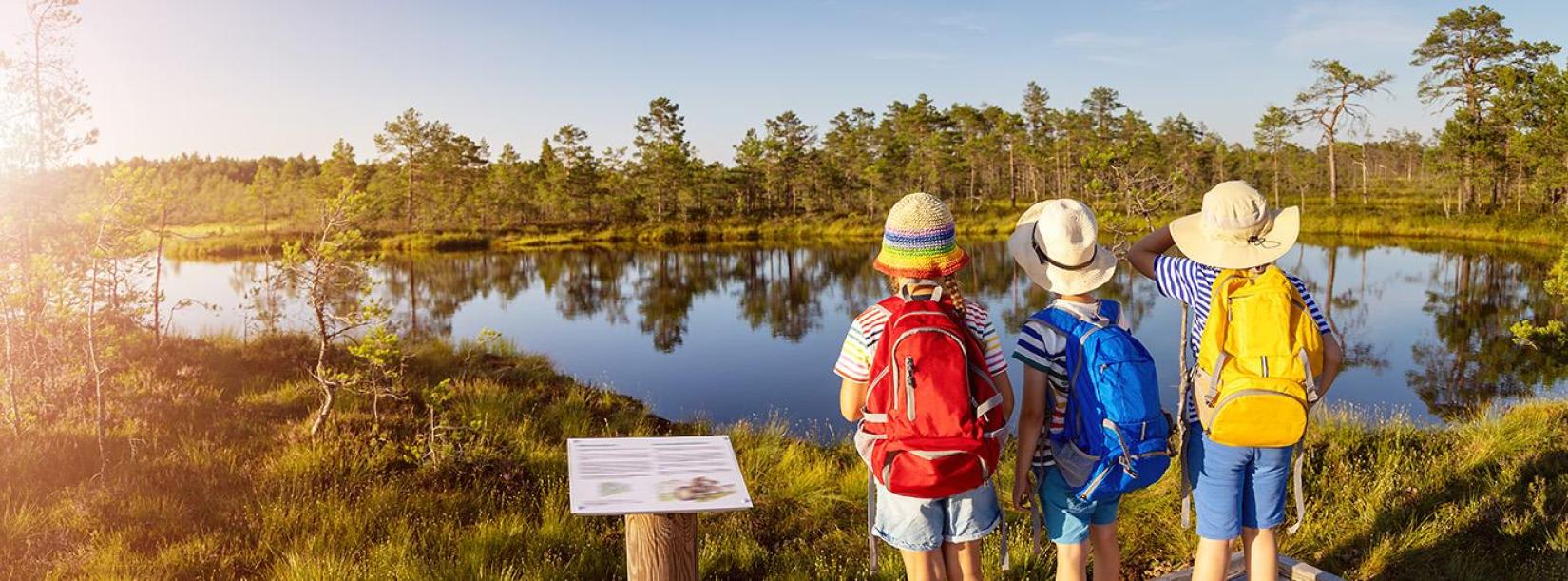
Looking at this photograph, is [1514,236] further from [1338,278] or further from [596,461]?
[596,461]

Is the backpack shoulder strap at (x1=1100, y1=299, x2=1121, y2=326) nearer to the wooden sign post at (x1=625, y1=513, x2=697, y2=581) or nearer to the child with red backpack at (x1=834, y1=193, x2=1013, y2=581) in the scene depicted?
the child with red backpack at (x1=834, y1=193, x2=1013, y2=581)

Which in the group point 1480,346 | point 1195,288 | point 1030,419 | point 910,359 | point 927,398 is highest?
point 1195,288

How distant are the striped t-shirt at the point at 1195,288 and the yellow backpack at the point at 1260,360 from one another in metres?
0.07

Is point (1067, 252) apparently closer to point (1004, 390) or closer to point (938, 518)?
point (1004, 390)

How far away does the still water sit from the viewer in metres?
12.1

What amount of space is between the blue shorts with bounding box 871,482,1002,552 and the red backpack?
0.31 ft

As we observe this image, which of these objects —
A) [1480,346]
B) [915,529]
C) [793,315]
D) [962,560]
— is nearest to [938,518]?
[915,529]

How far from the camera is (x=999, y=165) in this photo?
61.9m

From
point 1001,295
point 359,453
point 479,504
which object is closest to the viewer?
point 479,504

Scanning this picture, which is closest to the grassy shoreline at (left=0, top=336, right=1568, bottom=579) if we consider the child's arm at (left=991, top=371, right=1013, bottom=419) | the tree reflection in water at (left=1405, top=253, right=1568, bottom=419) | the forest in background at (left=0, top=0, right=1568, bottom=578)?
the forest in background at (left=0, top=0, right=1568, bottom=578)

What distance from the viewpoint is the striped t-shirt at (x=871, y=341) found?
2.50 metres

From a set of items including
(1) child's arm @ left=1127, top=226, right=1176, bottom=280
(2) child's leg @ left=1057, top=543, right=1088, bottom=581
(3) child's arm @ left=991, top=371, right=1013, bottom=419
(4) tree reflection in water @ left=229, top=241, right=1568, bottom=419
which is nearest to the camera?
(3) child's arm @ left=991, top=371, right=1013, bottom=419

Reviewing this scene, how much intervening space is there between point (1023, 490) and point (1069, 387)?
1.19 feet

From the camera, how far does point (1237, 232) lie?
108 inches
